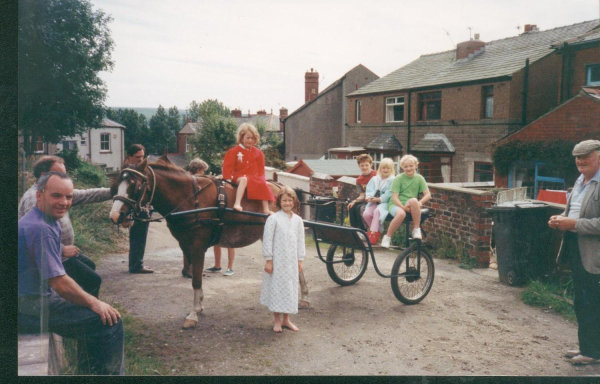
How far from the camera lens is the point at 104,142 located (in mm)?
4637

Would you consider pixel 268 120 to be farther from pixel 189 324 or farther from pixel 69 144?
pixel 189 324

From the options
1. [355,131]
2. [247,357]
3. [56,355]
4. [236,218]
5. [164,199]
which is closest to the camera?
[56,355]

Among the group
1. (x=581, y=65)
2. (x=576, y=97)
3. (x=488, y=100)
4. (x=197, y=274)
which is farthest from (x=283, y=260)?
(x=488, y=100)

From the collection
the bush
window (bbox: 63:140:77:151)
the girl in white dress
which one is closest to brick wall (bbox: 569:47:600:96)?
the girl in white dress

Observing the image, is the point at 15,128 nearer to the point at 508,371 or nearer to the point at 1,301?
the point at 1,301

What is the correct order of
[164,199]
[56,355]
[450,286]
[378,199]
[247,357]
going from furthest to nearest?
[450,286], [378,199], [164,199], [247,357], [56,355]

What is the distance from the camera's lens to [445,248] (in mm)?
8180

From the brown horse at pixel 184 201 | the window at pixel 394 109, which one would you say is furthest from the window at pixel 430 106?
the brown horse at pixel 184 201

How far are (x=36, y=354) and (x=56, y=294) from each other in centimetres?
56

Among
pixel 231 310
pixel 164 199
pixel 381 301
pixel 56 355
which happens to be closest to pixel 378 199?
pixel 381 301

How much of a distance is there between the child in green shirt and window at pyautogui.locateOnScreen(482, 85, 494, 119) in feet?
10.3

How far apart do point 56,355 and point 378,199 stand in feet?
13.1

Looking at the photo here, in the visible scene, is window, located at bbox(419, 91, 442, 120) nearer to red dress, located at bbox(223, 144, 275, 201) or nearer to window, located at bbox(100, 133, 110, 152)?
red dress, located at bbox(223, 144, 275, 201)

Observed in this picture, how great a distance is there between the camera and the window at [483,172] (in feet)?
27.0
